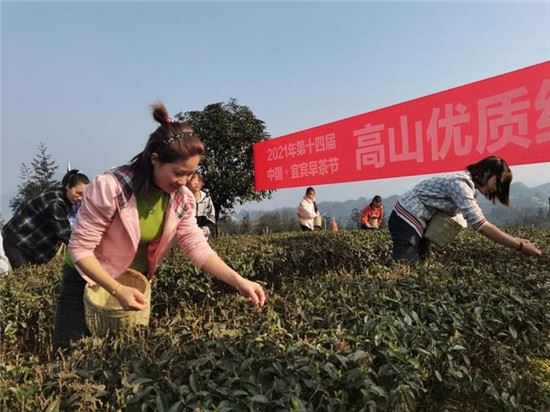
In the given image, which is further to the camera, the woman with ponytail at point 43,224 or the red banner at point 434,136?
the red banner at point 434,136

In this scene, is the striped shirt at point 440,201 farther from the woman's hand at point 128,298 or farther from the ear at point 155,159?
the woman's hand at point 128,298

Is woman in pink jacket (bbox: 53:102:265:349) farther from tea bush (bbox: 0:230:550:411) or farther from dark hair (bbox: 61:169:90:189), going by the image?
dark hair (bbox: 61:169:90:189)

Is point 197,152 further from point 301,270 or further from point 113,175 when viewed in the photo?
point 301,270

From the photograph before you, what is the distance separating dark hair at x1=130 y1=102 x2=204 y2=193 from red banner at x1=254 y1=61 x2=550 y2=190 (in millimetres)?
6231

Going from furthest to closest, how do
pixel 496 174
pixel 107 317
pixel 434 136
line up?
pixel 434 136 < pixel 496 174 < pixel 107 317

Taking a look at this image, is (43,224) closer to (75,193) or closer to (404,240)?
(75,193)

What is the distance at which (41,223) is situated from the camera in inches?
146

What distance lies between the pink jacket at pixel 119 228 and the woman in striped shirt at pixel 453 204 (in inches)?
77.3

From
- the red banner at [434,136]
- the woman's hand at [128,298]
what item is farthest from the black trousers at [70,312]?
the red banner at [434,136]

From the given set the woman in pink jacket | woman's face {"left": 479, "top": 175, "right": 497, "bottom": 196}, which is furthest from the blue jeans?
the woman in pink jacket

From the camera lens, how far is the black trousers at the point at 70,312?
6.76 feet

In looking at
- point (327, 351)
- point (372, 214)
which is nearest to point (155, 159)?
point (327, 351)

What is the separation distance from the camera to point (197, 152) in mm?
1788

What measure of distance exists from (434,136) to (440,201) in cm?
505
